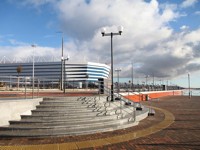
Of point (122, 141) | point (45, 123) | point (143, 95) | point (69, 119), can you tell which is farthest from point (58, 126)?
point (143, 95)

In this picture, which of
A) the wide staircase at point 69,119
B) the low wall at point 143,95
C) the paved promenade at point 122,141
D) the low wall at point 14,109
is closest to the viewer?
the paved promenade at point 122,141

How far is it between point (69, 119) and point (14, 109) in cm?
246

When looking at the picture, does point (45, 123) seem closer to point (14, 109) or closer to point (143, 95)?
point (14, 109)

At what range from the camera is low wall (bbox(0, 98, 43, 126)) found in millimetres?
9914

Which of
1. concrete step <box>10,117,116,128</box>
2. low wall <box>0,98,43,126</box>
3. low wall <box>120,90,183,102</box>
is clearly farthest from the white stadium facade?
concrete step <box>10,117,116,128</box>

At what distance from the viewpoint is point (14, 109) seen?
10.3 metres

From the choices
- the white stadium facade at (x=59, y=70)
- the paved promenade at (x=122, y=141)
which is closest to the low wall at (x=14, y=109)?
the paved promenade at (x=122, y=141)

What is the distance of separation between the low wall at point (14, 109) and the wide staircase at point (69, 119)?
22 centimetres

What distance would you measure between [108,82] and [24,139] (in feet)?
35.1

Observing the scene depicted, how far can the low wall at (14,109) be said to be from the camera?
390 inches

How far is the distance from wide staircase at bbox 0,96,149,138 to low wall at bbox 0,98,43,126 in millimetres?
→ 221

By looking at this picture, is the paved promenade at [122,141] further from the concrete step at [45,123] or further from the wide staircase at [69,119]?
the concrete step at [45,123]

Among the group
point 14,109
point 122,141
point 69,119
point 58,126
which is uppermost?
point 14,109

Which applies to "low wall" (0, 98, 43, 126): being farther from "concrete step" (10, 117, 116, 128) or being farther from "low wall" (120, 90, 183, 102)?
"low wall" (120, 90, 183, 102)
